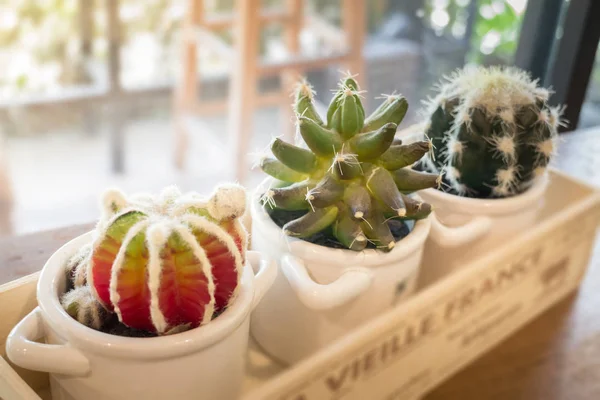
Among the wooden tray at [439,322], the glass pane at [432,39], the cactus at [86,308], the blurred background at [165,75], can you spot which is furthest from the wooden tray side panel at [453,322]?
the blurred background at [165,75]

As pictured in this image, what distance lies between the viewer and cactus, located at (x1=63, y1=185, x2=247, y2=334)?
0.34 meters

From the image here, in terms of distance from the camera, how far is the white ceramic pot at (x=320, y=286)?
0.42 meters

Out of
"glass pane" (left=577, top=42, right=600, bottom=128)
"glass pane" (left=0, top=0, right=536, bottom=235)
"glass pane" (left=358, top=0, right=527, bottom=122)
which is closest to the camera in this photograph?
"glass pane" (left=577, top=42, right=600, bottom=128)

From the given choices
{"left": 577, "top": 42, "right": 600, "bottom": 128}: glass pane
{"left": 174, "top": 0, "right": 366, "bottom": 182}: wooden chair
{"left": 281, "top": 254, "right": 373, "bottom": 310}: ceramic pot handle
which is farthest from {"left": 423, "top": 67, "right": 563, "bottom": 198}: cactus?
{"left": 174, "top": 0, "right": 366, "bottom": 182}: wooden chair

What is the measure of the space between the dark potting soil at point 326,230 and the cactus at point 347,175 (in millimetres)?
11

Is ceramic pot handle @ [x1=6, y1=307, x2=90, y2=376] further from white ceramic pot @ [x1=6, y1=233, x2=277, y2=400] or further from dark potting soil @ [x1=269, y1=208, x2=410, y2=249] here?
dark potting soil @ [x1=269, y1=208, x2=410, y2=249]

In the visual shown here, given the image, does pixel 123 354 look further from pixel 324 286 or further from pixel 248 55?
pixel 248 55

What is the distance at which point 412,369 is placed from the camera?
49 centimetres

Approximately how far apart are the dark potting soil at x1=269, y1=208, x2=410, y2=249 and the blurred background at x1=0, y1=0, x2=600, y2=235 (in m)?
0.74

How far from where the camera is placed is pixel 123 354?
1.12ft

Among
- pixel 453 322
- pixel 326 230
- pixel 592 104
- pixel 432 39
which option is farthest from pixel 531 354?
pixel 432 39

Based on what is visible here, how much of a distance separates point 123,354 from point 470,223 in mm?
305

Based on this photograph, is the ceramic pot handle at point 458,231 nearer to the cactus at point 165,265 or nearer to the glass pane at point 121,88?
the cactus at point 165,265

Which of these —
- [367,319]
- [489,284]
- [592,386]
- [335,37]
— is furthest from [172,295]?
[335,37]
